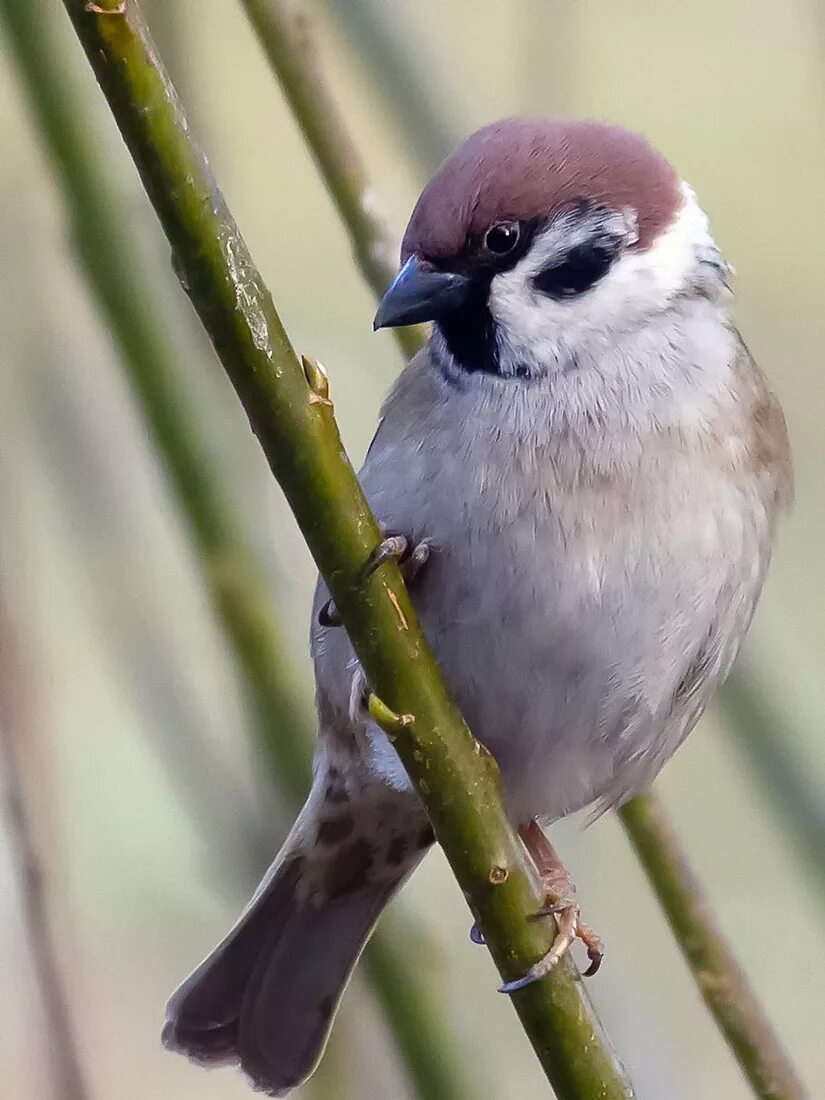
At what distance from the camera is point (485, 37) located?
3.55 meters

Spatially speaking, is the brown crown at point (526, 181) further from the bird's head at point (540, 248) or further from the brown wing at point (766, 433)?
the brown wing at point (766, 433)

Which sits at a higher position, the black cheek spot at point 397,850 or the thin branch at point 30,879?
the thin branch at point 30,879

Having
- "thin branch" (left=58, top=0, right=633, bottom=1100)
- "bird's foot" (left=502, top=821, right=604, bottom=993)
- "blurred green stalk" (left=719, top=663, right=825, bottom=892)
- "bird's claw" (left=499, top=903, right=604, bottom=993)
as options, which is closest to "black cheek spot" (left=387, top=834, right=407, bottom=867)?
"bird's foot" (left=502, top=821, right=604, bottom=993)

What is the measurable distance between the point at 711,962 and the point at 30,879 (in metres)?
0.63

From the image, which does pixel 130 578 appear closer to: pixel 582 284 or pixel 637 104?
pixel 582 284

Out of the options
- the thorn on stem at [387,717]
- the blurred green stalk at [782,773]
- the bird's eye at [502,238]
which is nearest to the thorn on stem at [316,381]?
the thorn on stem at [387,717]

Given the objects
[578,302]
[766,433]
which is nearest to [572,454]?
[578,302]

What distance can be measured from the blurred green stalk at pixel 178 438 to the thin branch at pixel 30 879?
21 cm

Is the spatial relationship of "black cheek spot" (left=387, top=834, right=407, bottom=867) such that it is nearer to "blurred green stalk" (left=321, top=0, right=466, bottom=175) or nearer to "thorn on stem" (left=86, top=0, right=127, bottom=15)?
"blurred green stalk" (left=321, top=0, right=466, bottom=175)

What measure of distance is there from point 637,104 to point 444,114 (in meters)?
2.17

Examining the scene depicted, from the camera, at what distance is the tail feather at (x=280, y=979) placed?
6.16 ft

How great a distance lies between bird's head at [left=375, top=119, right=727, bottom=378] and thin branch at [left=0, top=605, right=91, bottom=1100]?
0.50m

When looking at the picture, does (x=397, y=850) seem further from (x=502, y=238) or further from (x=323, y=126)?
(x=323, y=126)

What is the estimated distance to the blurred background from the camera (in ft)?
5.12
